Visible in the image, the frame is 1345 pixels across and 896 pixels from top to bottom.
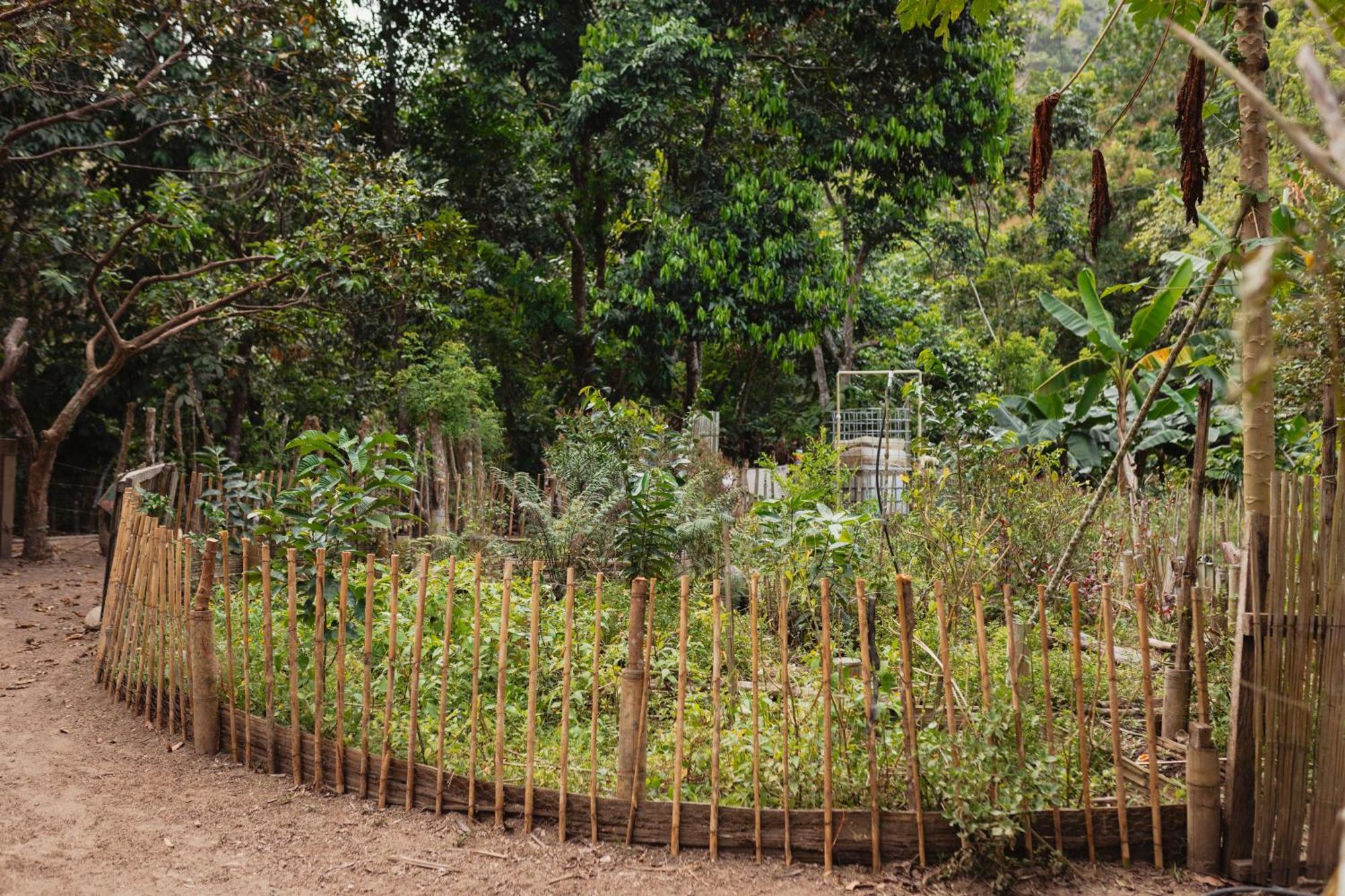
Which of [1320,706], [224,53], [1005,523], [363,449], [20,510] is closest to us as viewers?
[1320,706]

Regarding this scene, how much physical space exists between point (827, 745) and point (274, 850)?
6.35 feet

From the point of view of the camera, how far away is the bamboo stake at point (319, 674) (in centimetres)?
379

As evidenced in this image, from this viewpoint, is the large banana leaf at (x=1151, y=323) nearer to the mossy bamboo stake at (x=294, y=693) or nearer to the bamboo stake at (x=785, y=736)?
→ the bamboo stake at (x=785, y=736)

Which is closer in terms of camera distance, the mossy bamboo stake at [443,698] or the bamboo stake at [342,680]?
the mossy bamboo stake at [443,698]

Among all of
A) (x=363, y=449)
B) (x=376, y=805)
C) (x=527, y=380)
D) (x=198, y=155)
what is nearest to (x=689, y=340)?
(x=527, y=380)

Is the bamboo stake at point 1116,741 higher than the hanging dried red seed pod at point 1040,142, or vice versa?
the hanging dried red seed pod at point 1040,142

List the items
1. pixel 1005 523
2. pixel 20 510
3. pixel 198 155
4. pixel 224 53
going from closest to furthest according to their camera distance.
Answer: pixel 1005 523 → pixel 224 53 → pixel 198 155 → pixel 20 510

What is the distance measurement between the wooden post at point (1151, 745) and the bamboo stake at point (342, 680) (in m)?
2.80

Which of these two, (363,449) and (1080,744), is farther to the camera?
(363,449)

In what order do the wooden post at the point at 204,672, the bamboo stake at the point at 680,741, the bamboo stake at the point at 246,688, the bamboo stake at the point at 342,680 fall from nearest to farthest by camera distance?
1. the bamboo stake at the point at 680,741
2. the bamboo stake at the point at 342,680
3. the bamboo stake at the point at 246,688
4. the wooden post at the point at 204,672

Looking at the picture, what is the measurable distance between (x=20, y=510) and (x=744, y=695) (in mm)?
10229

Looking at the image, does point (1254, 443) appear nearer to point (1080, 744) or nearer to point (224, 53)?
point (1080, 744)

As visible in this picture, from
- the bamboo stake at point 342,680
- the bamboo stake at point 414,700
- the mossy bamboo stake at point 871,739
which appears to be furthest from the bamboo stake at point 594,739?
the bamboo stake at point 342,680

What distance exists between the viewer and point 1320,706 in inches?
113
